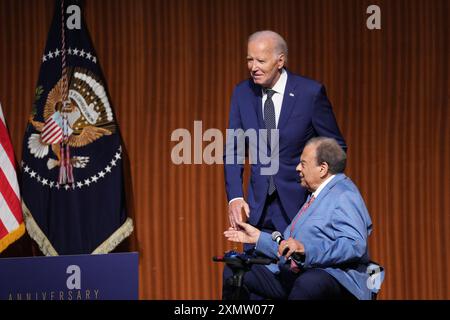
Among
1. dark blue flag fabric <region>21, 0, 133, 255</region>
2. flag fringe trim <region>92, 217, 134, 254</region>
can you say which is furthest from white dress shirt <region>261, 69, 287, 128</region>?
flag fringe trim <region>92, 217, 134, 254</region>

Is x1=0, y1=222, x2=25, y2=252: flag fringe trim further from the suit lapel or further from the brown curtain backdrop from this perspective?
the suit lapel

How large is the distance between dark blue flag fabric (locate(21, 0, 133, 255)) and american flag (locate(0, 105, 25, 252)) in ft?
0.20

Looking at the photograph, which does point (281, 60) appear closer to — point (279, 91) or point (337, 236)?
point (279, 91)

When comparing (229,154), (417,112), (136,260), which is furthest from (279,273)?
(417,112)

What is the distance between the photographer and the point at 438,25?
420cm

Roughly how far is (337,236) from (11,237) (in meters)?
1.81

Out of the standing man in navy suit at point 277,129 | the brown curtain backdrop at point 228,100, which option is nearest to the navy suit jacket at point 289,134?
the standing man in navy suit at point 277,129

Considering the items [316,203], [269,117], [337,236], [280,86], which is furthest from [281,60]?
[337,236]

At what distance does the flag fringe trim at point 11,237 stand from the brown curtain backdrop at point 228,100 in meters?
0.28

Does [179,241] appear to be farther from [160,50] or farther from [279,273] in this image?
[279,273]

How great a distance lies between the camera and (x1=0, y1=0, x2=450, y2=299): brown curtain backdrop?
4168mm

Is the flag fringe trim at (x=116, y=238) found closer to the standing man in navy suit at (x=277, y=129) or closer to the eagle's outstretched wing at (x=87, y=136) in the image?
the eagle's outstretched wing at (x=87, y=136)

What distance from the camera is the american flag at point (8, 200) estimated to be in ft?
12.6

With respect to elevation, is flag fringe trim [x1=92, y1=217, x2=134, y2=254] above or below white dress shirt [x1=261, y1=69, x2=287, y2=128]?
below
